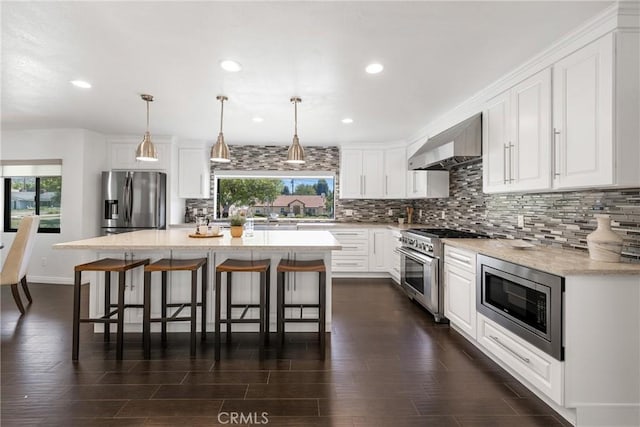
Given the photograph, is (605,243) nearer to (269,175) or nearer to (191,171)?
(269,175)

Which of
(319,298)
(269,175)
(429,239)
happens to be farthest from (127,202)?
(429,239)

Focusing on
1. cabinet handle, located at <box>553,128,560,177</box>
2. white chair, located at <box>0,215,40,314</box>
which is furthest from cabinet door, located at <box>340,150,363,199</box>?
white chair, located at <box>0,215,40,314</box>

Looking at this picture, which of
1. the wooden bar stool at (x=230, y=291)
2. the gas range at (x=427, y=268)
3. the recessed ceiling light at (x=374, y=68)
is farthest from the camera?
the gas range at (x=427, y=268)

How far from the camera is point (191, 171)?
18.4 feet

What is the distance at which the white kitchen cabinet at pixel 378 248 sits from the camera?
538 cm

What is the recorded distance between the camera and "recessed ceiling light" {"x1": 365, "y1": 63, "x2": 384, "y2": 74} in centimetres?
265

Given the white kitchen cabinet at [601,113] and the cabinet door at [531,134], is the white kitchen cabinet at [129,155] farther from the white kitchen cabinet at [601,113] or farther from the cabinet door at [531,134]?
the white kitchen cabinet at [601,113]

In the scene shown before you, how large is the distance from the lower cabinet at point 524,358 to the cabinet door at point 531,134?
3.78 feet

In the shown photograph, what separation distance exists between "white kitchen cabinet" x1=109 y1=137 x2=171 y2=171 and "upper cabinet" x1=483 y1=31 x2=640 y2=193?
193 inches

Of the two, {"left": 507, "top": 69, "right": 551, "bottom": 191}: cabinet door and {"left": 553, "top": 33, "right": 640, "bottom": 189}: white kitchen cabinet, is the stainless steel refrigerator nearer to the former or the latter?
{"left": 507, "top": 69, "right": 551, "bottom": 191}: cabinet door

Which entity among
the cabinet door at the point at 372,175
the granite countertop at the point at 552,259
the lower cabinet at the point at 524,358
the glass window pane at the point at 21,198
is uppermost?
the cabinet door at the point at 372,175

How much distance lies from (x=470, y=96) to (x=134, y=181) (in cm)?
488

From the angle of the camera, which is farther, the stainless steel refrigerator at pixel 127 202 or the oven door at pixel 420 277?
the stainless steel refrigerator at pixel 127 202

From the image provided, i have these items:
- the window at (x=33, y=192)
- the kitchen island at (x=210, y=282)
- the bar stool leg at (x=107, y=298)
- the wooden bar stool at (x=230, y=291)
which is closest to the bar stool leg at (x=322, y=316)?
the kitchen island at (x=210, y=282)
